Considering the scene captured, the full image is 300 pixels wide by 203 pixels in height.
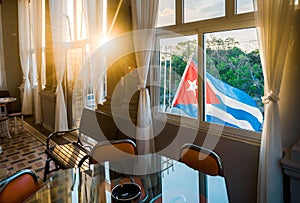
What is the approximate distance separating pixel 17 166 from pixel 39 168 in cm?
37

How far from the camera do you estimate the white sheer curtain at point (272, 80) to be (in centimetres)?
161

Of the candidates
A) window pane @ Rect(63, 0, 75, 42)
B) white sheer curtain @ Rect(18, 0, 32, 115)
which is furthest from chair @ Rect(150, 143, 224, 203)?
white sheer curtain @ Rect(18, 0, 32, 115)

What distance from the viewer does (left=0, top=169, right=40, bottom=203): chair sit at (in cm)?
132

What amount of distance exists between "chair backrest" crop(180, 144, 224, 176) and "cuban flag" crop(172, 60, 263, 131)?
0.47m

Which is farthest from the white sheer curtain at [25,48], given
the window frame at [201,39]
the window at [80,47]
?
the window frame at [201,39]

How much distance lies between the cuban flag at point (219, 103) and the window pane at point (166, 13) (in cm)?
58

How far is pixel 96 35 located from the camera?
11.9 ft

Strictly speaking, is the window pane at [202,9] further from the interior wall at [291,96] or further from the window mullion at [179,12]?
the interior wall at [291,96]

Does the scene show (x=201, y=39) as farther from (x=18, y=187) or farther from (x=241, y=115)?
(x=18, y=187)

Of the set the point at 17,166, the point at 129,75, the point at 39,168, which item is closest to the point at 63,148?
the point at 39,168

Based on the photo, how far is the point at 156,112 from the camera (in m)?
2.87

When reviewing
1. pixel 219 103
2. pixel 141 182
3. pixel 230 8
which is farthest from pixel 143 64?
pixel 141 182

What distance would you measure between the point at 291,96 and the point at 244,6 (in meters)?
0.85

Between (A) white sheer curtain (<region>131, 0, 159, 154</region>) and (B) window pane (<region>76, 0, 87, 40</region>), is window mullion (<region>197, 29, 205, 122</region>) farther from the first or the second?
(B) window pane (<region>76, 0, 87, 40</region>)
